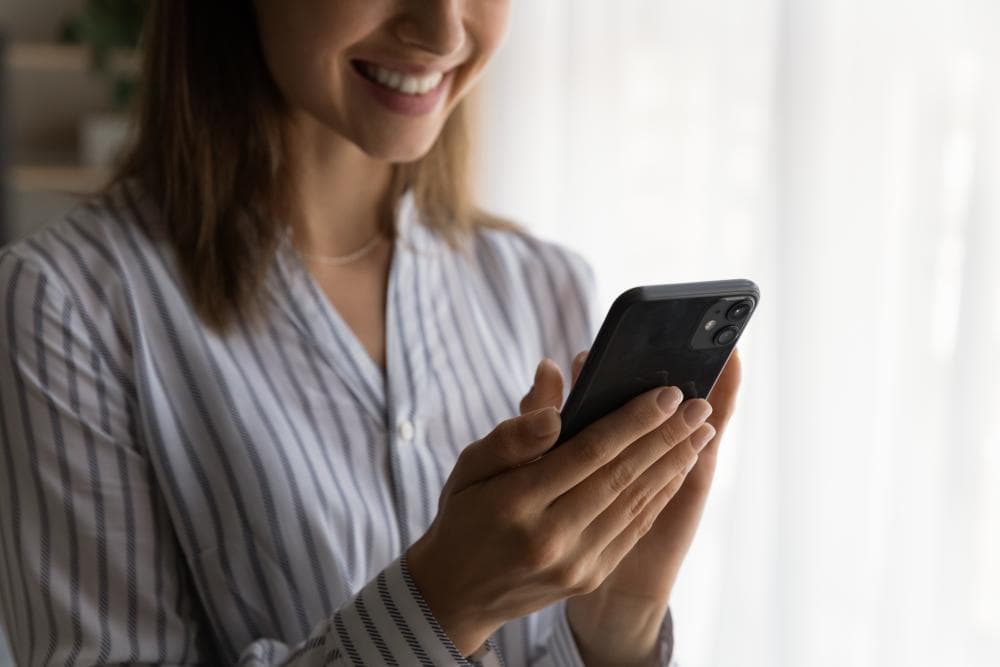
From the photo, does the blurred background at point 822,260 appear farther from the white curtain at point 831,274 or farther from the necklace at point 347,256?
the necklace at point 347,256

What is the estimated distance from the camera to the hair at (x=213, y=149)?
1024 mm

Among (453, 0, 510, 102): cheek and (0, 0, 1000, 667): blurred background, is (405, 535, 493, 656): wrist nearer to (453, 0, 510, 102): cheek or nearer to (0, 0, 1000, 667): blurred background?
(453, 0, 510, 102): cheek

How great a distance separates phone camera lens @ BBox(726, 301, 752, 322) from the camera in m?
0.78

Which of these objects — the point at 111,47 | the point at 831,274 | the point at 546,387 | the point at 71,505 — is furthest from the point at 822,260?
the point at 111,47

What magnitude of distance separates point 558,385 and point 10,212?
2.52m

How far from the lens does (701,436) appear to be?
82 centimetres

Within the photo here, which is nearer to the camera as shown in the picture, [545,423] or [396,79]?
[545,423]

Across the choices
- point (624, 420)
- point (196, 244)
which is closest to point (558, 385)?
point (624, 420)

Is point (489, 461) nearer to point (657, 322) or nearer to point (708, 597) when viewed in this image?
point (657, 322)

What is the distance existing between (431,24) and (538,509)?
0.44 m

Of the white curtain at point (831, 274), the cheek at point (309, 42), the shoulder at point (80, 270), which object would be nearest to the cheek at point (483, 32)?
the cheek at point (309, 42)

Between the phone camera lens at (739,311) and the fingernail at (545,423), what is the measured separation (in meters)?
0.14

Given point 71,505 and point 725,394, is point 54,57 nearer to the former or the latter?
point 71,505

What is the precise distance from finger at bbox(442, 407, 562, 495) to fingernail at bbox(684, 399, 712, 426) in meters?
0.10
